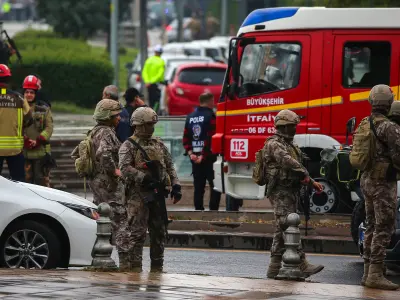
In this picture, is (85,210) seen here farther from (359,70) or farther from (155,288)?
(359,70)

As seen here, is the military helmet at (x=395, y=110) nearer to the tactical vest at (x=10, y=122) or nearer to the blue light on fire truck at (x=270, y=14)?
the tactical vest at (x=10, y=122)

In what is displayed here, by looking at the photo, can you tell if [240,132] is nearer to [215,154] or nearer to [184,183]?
[215,154]

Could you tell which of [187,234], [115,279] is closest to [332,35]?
[187,234]

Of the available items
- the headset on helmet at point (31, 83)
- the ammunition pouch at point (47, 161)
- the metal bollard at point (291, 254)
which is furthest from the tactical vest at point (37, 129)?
the metal bollard at point (291, 254)

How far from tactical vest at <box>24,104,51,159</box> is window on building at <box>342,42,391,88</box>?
4.29 metres

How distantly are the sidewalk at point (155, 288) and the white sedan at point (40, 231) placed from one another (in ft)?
1.98

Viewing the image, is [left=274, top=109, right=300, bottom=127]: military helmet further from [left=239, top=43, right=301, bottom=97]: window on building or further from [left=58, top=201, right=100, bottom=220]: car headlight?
[left=239, top=43, right=301, bottom=97]: window on building

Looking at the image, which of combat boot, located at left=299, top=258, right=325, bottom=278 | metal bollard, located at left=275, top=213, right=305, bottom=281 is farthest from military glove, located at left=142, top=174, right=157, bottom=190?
combat boot, located at left=299, top=258, right=325, bottom=278

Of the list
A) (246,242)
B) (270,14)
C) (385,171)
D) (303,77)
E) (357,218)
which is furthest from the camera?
(270,14)

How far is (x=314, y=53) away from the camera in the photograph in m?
17.7

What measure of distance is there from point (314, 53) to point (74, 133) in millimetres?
8077

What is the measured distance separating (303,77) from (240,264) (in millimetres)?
4290

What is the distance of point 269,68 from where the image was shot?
18.1 m

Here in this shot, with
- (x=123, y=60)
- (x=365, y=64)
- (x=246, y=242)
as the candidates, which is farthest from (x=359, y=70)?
(x=123, y=60)
